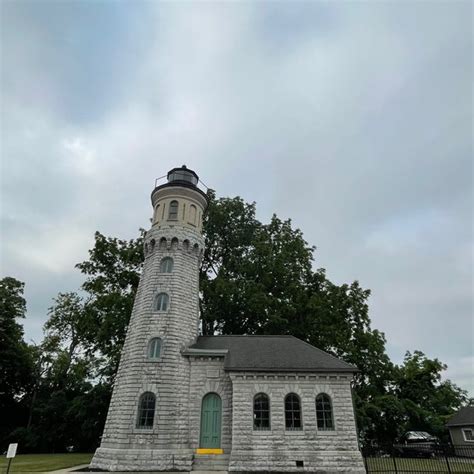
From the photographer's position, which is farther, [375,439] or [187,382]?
[375,439]

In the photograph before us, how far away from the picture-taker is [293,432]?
15.6m

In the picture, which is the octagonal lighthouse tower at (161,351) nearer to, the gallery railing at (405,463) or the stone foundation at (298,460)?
the stone foundation at (298,460)

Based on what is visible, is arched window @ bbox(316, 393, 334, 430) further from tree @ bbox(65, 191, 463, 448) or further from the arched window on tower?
the arched window on tower

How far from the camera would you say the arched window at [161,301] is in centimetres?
1870

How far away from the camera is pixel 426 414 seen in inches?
1211

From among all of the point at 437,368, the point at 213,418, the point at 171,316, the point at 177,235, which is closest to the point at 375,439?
the point at 437,368

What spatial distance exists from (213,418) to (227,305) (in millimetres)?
11875

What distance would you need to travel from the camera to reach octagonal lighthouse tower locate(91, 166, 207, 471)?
15.2 metres

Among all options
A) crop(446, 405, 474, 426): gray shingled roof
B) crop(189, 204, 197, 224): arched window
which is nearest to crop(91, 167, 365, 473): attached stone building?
crop(189, 204, 197, 224): arched window

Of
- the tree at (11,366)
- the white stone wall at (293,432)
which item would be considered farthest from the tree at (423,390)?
the tree at (11,366)

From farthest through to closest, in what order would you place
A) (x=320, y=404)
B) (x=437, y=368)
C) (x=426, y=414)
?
1. (x=437, y=368)
2. (x=426, y=414)
3. (x=320, y=404)

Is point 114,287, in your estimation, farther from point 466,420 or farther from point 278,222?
point 466,420

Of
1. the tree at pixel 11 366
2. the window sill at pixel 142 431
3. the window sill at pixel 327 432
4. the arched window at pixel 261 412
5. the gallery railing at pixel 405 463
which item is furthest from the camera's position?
the tree at pixel 11 366

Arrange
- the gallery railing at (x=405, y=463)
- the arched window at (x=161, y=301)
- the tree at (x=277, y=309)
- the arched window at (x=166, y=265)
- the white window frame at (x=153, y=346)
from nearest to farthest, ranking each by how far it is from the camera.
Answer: the gallery railing at (x=405, y=463), the white window frame at (x=153, y=346), the arched window at (x=161, y=301), the arched window at (x=166, y=265), the tree at (x=277, y=309)
